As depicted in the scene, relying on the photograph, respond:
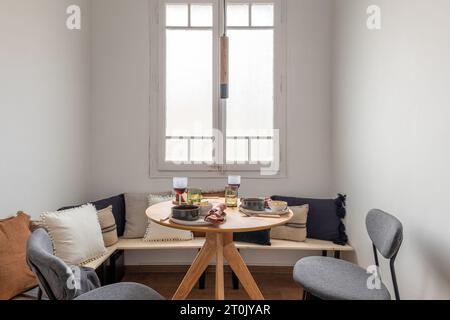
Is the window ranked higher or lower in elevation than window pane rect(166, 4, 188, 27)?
lower

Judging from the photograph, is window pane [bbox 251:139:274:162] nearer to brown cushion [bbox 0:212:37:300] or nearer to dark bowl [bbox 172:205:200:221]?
dark bowl [bbox 172:205:200:221]

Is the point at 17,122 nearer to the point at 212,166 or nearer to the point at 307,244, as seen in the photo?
the point at 212,166

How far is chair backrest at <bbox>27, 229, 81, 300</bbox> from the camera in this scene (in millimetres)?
1287

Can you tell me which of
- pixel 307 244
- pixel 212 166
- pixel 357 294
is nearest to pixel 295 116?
pixel 212 166

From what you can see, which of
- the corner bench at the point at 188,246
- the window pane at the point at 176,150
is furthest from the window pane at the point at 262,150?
the corner bench at the point at 188,246

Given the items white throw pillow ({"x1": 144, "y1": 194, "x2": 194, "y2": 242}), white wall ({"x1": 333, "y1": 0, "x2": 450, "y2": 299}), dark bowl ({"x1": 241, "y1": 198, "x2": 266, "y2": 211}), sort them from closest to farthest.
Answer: white wall ({"x1": 333, "y1": 0, "x2": 450, "y2": 299}) → dark bowl ({"x1": 241, "y1": 198, "x2": 266, "y2": 211}) → white throw pillow ({"x1": 144, "y1": 194, "x2": 194, "y2": 242})

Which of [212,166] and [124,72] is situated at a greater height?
[124,72]

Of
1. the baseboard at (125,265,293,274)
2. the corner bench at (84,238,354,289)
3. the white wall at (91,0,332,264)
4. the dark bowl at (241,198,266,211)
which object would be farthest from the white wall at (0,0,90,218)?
the dark bowl at (241,198,266,211)

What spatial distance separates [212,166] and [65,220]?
147 centimetres

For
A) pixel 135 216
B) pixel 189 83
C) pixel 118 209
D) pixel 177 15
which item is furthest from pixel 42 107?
pixel 177 15

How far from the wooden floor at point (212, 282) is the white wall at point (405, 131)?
29.2 inches

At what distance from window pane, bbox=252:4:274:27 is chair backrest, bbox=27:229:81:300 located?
2830 mm

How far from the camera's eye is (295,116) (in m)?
3.23

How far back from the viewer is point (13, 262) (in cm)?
178
